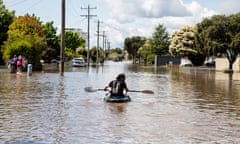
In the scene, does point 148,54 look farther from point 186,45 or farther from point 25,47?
point 25,47

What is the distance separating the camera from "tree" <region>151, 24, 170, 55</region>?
12012 cm

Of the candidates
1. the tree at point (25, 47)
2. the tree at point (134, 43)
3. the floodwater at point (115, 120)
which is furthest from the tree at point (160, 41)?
the floodwater at point (115, 120)

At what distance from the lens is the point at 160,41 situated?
120 m

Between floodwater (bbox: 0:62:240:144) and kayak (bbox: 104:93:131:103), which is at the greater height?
kayak (bbox: 104:93:131:103)

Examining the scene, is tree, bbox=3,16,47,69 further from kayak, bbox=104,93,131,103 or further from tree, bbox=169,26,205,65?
tree, bbox=169,26,205,65

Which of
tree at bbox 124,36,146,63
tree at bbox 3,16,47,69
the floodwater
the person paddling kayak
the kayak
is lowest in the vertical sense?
the floodwater

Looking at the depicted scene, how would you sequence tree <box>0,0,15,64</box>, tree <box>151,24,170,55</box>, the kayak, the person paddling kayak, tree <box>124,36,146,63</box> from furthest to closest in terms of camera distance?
1. tree <box>124,36,146,63</box>
2. tree <box>151,24,170,55</box>
3. tree <box>0,0,15,64</box>
4. the kayak
5. the person paddling kayak

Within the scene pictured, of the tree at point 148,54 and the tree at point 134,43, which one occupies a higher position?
the tree at point 134,43

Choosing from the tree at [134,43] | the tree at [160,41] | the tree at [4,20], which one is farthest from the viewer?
the tree at [134,43]

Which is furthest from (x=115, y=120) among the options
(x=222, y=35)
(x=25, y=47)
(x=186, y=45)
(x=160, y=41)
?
(x=160, y=41)

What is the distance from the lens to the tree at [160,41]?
120125 millimetres

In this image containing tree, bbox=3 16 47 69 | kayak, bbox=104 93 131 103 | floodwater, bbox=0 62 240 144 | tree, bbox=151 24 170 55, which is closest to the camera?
floodwater, bbox=0 62 240 144

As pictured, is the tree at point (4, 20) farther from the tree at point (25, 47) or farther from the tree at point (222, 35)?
the tree at point (222, 35)

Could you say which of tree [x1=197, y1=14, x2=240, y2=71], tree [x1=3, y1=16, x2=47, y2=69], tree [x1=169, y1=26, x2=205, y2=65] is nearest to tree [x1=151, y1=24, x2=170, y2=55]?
tree [x1=169, y1=26, x2=205, y2=65]
